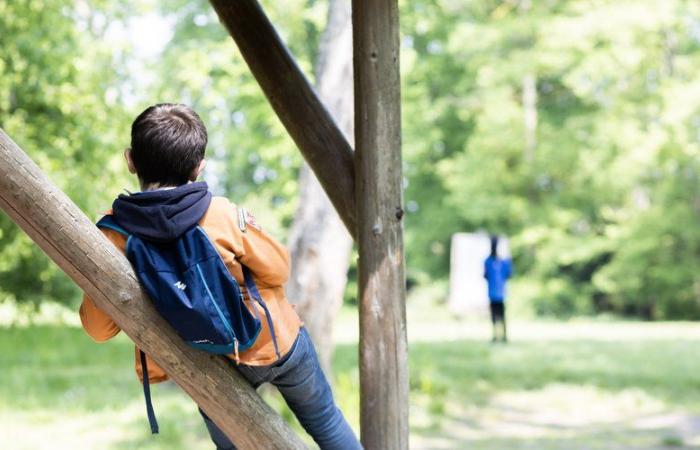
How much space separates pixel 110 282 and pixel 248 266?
0.38 m

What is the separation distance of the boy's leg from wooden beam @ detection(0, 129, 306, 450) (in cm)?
13

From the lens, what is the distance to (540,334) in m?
17.2

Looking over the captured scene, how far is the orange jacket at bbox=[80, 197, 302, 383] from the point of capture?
2.57m

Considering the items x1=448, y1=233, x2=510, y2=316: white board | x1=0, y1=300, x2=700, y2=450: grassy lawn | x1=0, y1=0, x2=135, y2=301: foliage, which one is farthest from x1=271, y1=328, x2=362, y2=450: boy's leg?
x1=448, y1=233, x2=510, y2=316: white board

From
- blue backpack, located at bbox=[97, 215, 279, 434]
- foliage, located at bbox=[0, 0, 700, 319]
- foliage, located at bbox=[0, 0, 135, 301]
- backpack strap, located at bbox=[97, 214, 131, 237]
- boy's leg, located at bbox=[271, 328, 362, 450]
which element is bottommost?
boy's leg, located at bbox=[271, 328, 362, 450]

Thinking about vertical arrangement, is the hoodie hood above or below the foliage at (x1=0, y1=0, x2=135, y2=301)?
below

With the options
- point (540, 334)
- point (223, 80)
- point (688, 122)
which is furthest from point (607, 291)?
point (223, 80)

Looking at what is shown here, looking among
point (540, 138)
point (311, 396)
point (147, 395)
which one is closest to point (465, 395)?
point (311, 396)

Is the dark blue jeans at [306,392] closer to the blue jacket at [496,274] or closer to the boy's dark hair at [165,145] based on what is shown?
the boy's dark hair at [165,145]

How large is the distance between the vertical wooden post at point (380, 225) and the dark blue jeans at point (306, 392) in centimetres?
37

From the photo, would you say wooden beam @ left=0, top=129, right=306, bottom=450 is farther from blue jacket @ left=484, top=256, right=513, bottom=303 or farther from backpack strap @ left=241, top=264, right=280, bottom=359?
blue jacket @ left=484, top=256, right=513, bottom=303

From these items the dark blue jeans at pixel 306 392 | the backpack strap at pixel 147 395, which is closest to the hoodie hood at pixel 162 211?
the backpack strap at pixel 147 395

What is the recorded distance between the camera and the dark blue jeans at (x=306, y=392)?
2.78 meters

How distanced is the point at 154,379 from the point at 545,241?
26.0m
